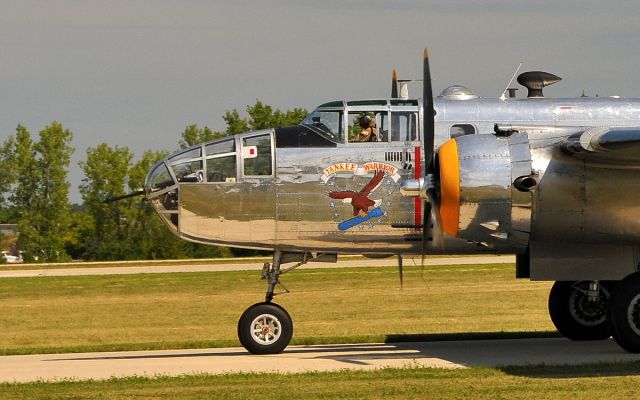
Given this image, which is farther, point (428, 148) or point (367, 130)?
point (367, 130)

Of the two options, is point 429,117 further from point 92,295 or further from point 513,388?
point 92,295

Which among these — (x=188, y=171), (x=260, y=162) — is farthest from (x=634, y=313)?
(x=188, y=171)

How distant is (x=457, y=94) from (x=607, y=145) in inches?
165

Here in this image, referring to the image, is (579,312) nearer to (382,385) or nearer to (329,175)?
(329,175)

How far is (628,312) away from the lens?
1706cm

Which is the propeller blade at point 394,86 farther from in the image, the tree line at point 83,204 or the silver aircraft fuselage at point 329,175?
the tree line at point 83,204

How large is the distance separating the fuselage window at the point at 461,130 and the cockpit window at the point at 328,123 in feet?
5.81

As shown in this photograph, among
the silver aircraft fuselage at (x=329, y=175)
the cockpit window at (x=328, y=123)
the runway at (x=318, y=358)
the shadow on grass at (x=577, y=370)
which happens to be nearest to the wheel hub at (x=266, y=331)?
the runway at (x=318, y=358)

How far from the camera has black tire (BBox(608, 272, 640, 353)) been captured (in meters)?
17.0

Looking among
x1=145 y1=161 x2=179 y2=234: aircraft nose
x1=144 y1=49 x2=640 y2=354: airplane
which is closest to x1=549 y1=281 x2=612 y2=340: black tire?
x1=144 y1=49 x2=640 y2=354: airplane

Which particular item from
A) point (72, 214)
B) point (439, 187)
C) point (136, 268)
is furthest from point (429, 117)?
point (72, 214)

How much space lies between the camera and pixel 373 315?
102ft

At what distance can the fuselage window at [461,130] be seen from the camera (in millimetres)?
18859

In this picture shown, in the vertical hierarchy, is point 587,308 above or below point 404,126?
below
